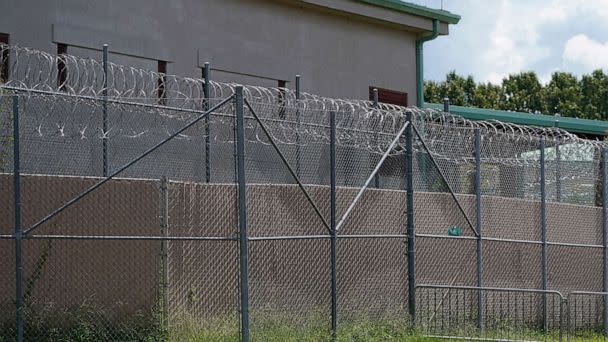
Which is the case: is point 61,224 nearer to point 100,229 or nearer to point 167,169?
point 100,229

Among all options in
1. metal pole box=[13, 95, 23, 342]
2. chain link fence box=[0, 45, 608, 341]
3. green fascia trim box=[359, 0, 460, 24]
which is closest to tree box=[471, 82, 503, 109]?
→ green fascia trim box=[359, 0, 460, 24]

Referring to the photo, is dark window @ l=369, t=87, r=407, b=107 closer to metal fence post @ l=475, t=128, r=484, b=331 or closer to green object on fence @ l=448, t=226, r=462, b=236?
metal fence post @ l=475, t=128, r=484, b=331

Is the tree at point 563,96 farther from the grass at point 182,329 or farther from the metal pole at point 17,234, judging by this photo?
the metal pole at point 17,234

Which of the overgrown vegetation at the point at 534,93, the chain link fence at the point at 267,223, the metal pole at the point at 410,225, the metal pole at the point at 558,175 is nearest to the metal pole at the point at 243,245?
the chain link fence at the point at 267,223

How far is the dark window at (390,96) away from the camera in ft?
70.7

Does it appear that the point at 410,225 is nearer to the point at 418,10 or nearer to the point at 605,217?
the point at 605,217

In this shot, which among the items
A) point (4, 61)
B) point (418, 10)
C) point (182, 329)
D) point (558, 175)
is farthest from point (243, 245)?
point (418, 10)

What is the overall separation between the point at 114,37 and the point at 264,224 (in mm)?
5124

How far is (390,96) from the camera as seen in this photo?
866 inches

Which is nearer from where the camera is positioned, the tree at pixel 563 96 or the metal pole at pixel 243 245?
the metal pole at pixel 243 245

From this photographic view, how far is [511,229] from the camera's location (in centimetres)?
1666

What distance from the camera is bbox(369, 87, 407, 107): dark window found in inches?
848

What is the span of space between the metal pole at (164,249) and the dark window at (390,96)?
1001 centimetres

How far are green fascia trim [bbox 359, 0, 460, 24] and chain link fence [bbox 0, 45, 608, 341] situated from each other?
4.31 metres
